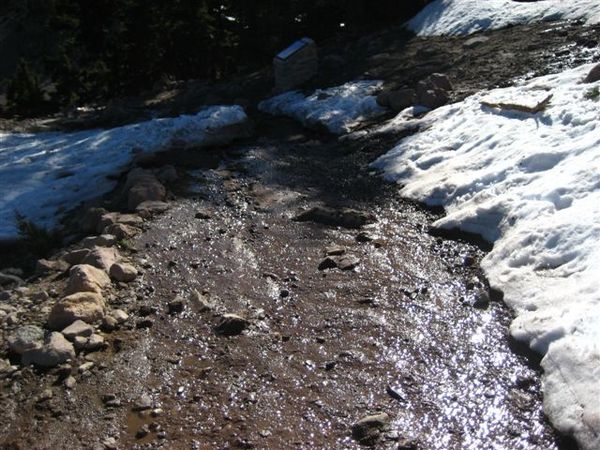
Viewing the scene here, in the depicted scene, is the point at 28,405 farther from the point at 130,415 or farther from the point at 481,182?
the point at 481,182

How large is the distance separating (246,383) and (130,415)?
0.89 metres

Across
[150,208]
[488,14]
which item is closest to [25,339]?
[150,208]

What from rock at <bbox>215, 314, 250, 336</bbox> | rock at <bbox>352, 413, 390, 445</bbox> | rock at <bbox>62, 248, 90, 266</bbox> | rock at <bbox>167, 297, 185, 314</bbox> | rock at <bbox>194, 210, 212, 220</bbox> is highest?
rock at <bbox>62, 248, 90, 266</bbox>

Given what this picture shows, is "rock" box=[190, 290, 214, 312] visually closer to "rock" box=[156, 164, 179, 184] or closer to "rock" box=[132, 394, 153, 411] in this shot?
"rock" box=[132, 394, 153, 411]

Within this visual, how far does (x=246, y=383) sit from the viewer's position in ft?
17.3

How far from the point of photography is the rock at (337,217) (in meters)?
8.20

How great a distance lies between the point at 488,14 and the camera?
15.2 m

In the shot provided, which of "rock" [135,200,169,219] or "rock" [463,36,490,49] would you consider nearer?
"rock" [135,200,169,219]

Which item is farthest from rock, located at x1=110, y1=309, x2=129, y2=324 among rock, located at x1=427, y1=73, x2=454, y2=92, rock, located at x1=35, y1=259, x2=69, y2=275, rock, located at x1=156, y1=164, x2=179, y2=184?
rock, located at x1=427, y1=73, x2=454, y2=92

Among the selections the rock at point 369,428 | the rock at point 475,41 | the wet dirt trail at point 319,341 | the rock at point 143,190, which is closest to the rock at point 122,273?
the wet dirt trail at point 319,341

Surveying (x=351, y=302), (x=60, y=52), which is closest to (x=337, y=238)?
(x=351, y=302)

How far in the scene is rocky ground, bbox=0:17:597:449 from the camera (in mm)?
4750

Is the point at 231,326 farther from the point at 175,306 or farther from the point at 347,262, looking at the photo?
the point at 347,262

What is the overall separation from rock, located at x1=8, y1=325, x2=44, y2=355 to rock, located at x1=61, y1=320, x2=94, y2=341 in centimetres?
21
